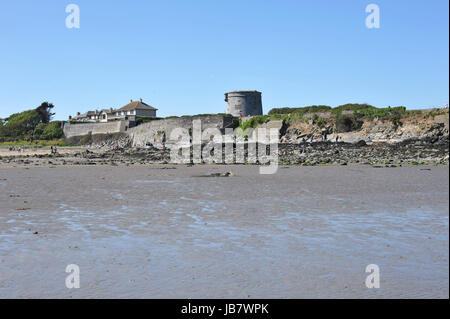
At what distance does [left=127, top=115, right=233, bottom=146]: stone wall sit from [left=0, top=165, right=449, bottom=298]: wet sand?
50795 mm

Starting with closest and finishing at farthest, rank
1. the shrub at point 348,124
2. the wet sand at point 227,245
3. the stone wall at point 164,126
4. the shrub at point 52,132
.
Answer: the wet sand at point 227,245 → the shrub at point 348,124 → the stone wall at point 164,126 → the shrub at point 52,132

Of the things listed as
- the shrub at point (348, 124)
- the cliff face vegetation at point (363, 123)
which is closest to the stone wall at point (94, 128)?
the cliff face vegetation at point (363, 123)

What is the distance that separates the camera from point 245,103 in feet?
234

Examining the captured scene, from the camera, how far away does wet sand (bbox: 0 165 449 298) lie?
4.79 metres

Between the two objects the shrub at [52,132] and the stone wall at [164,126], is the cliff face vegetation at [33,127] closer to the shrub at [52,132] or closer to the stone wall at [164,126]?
the shrub at [52,132]

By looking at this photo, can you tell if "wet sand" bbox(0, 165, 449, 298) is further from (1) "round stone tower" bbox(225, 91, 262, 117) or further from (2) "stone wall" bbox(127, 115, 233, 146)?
(1) "round stone tower" bbox(225, 91, 262, 117)

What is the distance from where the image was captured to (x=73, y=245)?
6.78 metres

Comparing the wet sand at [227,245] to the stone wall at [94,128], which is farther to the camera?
the stone wall at [94,128]

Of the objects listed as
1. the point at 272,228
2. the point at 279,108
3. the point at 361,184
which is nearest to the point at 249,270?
the point at 272,228

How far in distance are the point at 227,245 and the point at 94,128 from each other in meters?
80.6

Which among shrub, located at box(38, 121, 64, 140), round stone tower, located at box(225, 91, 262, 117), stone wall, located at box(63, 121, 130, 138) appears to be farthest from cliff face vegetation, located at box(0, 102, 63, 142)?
round stone tower, located at box(225, 91, 262, 117)

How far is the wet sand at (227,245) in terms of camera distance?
4793mm

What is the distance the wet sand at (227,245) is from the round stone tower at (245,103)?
195 feet

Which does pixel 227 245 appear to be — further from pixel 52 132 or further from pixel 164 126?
pixel 52 132
